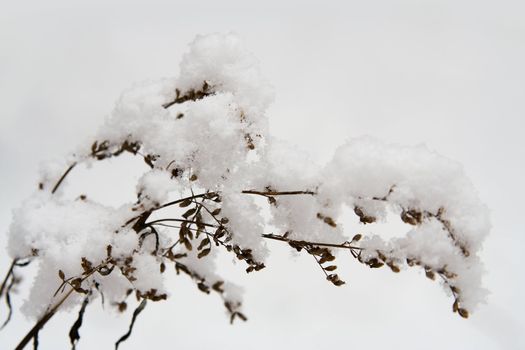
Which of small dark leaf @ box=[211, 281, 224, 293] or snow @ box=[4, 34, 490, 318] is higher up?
snow @ box=[4, 34, 490, 318]

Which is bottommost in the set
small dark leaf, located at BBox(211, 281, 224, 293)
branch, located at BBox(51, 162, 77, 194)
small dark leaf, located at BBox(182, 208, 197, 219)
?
small dark leaf, located at BBox(211, 281, 224, 293)

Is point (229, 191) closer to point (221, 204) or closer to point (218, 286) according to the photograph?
point (221, 204)

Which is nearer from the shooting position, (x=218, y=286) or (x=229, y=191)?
(x=218, y=286)

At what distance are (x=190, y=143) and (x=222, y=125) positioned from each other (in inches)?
5.6

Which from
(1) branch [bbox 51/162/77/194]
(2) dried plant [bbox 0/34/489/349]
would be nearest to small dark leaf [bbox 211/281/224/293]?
(2) dried plant [bbox 0/34/489/349]

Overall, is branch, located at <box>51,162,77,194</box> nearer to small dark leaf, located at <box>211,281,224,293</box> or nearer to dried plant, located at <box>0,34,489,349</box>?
dried plant, located at <box>0,34,489,349</box>

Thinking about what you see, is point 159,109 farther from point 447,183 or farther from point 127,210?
point 447,183

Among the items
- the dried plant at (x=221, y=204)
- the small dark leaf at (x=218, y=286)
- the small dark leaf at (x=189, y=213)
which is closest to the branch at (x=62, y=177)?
the dried plant at (x=221, y=204)

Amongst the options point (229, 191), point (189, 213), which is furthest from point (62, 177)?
point (229, 191)

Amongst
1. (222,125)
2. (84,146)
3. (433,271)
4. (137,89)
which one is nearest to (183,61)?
(137,89)

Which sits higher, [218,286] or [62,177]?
[62,177]

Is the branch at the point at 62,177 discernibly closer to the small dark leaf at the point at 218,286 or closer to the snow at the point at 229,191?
the snow at the point at 229,191

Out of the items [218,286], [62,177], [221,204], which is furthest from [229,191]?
[62,177]

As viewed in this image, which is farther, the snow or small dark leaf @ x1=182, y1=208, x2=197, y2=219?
small dark leaf @ x1=182, y1=208, x2=197, y2=219
